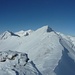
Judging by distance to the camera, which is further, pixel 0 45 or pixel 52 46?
pixel 0 45

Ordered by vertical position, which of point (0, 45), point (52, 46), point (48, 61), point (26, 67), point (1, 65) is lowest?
point (26, 67)

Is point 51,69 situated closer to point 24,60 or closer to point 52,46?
point 24,60

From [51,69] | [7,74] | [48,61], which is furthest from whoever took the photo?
[48,61]

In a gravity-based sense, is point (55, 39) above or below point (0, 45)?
below

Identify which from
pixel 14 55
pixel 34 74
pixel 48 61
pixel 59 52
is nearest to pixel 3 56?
pixel 14 55

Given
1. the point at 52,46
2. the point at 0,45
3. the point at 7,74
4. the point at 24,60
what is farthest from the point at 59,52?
the point at 0,45

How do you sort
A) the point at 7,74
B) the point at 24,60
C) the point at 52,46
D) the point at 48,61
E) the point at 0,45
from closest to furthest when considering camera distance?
1. the point at 7,74
2. the point at 24,60
3. the point at 48,61
4. the point at 52,46
5. the point at 0,45
